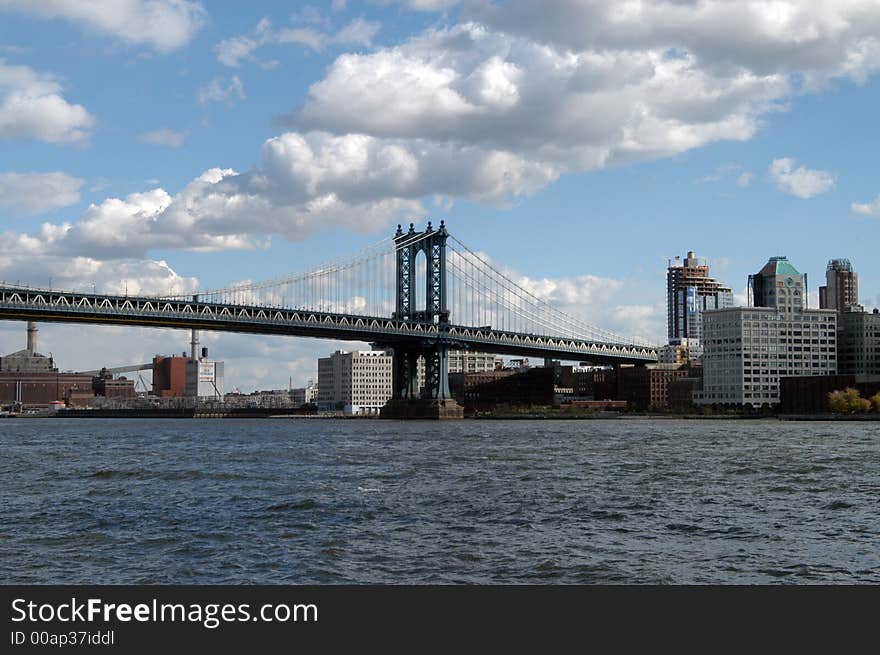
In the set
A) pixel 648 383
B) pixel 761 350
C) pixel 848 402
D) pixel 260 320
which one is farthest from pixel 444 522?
pixel 648 383

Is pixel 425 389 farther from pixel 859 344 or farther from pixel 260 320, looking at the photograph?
pixel 859 344

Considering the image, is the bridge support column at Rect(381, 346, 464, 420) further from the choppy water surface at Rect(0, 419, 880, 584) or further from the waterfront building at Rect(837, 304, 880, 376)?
the choppy water surface at Rect(0, 419, 880, 584)

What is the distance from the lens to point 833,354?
170500mm

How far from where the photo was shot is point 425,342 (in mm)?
127812

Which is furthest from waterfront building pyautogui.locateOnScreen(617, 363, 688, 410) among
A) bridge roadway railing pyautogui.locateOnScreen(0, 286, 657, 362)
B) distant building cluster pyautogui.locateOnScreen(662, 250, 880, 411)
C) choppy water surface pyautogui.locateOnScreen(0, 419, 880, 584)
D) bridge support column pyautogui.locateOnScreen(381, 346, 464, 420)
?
choppy water surface pyautogui.locateOnScreen(0, 419, 880, 584)

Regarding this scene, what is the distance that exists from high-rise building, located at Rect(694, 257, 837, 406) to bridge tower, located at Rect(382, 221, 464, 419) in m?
51.2

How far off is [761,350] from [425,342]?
62.9 m

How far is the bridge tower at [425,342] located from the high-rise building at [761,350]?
168 ft

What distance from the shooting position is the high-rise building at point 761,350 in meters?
166
